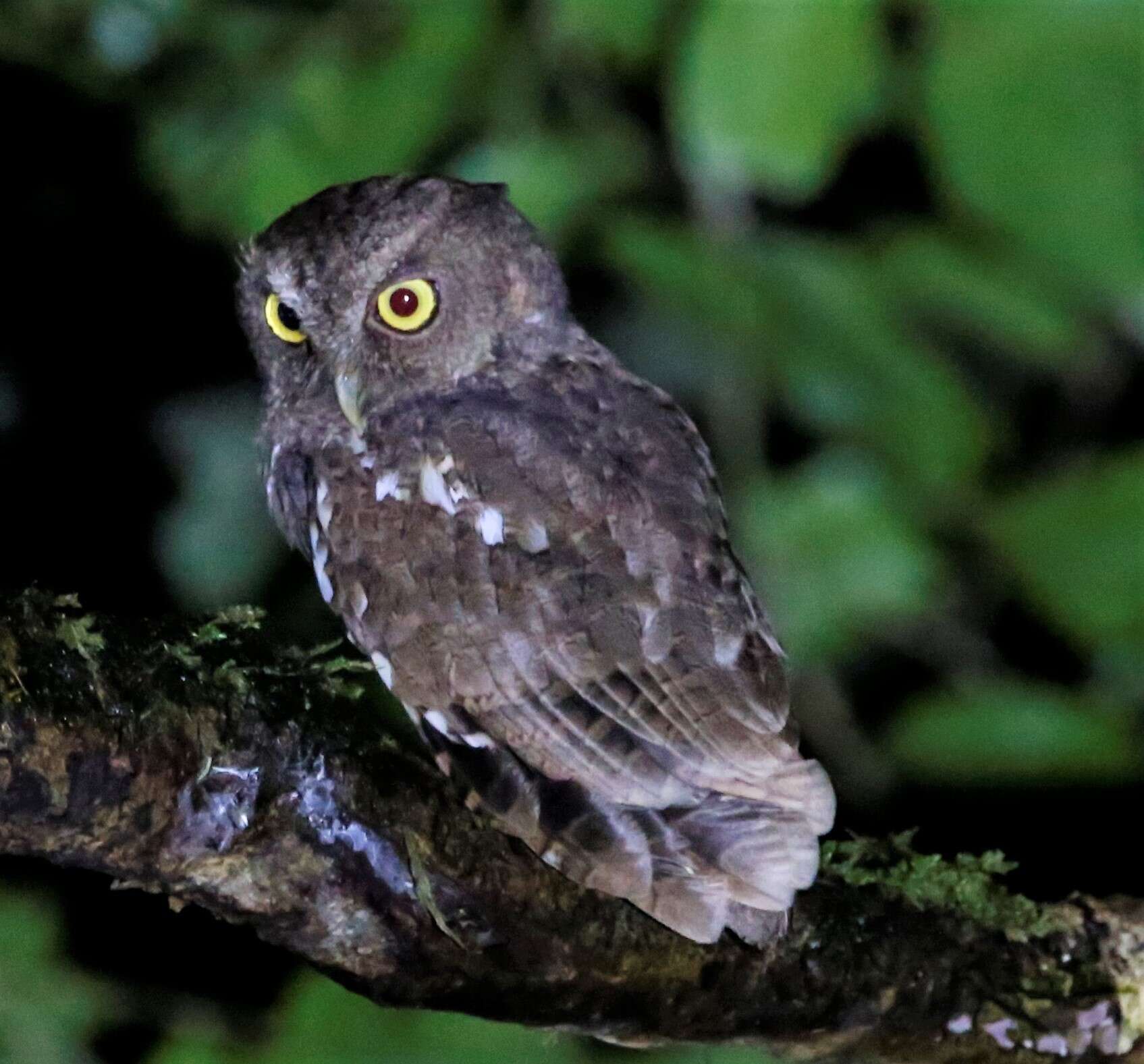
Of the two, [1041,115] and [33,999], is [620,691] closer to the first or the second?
[1041,115]

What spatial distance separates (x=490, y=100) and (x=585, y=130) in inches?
8.6

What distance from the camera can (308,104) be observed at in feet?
8.06

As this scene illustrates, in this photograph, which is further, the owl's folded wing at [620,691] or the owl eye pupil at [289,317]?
the owl eye pupil at [289,317]

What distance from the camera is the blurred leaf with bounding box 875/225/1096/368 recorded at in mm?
2477

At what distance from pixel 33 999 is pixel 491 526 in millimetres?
1335

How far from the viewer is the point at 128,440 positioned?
3.08 m

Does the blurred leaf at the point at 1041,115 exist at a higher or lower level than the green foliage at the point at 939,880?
higher

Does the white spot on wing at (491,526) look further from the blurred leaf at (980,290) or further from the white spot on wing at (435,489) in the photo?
the blurred leaf at (980,290)

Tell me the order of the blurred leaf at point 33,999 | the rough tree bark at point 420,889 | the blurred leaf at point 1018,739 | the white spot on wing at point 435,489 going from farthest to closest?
1. the blurred leaf at point 1018,739
2. the blurred leaf at point 33,999
3. the white spot on wing at point 435,489
4. the rough tree bark at point 420,889

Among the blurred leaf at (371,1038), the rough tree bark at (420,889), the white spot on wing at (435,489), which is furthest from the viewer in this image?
the blurred leaf at (371,1038)

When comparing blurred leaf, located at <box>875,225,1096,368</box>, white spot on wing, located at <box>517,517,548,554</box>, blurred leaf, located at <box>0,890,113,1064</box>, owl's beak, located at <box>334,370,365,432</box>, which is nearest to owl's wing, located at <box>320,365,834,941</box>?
white spot on wing, located at <box>517,517,548,554</box>

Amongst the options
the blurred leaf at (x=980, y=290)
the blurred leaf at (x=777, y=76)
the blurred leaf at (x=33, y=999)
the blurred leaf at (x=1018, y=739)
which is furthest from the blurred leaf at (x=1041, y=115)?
the blurred leaf at (x=33, y=999)

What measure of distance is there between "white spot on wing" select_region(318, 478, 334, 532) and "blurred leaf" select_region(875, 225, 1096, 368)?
1.09 meters

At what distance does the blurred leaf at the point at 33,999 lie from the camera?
2.51 meters
